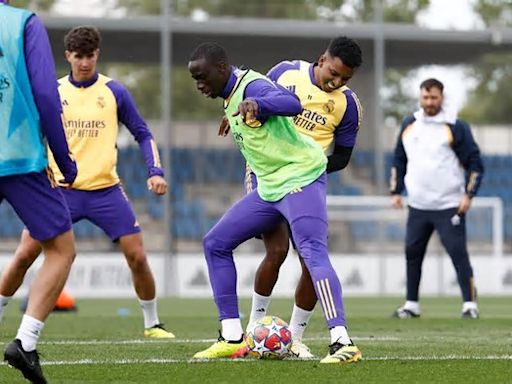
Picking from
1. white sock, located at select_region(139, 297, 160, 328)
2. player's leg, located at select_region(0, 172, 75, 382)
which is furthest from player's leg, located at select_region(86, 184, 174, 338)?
player's leg, located at select_region(0, 172, 75, 382)

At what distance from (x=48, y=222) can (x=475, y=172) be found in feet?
27.4

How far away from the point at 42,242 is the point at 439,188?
8.28m

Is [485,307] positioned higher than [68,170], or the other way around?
[68,170]

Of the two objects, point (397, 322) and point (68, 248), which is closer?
point (68, 248)

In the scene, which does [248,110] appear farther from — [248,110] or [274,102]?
[274,102]

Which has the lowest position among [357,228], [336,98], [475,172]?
[357,228]

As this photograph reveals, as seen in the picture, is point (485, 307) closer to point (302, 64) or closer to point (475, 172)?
point (475, 172)

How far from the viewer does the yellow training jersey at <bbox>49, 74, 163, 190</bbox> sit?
1083 centimetres

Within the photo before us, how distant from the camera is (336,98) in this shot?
30.2 ft

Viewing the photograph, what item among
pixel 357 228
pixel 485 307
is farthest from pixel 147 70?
pixel 485 307

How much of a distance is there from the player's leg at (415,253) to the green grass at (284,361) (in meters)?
0.31

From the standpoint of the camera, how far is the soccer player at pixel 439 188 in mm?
14289

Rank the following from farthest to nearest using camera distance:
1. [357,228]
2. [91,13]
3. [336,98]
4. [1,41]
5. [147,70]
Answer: [147,70] → [91,13] → [357,228] → [336,98] → [1,41]

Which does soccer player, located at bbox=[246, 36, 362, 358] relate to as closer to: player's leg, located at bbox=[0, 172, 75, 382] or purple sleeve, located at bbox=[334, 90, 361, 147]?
purple sleeve, located at bbox=[334, 90, 361, 147]
